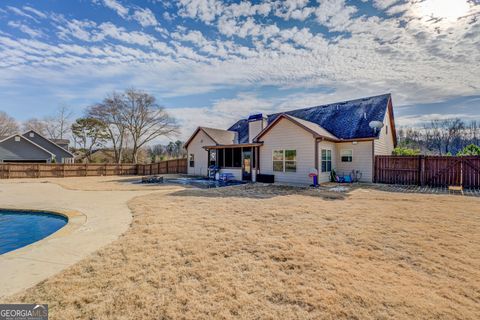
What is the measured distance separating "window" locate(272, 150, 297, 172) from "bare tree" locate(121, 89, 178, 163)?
893 inches

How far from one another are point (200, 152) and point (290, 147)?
10.1 m

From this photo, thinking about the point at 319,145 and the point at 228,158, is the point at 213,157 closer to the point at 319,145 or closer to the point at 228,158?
the point at 228,158

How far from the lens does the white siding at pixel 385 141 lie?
50.2ft

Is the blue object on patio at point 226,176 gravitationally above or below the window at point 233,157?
below

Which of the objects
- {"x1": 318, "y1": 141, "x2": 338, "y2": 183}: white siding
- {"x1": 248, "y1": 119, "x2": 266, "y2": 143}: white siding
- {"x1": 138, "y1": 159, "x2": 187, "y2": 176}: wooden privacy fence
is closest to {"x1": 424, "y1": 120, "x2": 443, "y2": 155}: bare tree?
{"x1": 318, "y1": 141, "x2": 338, "y2": 183}: white siding

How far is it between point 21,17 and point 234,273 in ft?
45.6

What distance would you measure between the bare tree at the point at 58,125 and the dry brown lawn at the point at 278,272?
43078 millimetres

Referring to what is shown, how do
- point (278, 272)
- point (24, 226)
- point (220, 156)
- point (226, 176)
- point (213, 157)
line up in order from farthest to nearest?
point (213, 157), point (220, 156), point (226, 176), point (24, 226), point (278, 272)

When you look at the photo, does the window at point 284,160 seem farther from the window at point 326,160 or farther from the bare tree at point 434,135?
the bare tree at point 434,135

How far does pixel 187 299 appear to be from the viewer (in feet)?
8.61

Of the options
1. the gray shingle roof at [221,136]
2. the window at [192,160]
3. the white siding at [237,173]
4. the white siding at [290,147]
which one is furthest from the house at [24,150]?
the white siding at [290,147]

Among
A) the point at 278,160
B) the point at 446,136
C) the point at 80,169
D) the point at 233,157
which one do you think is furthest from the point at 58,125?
the point at 446,136

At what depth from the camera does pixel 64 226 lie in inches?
234

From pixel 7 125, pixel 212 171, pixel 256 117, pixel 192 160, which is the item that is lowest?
pixel 212 171
